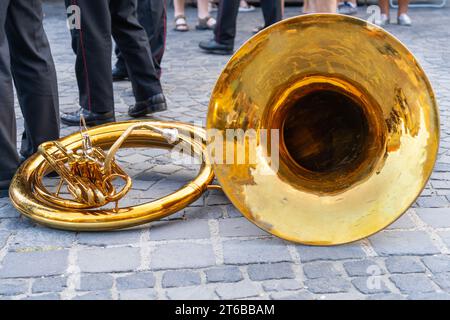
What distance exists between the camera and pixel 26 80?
121 inches

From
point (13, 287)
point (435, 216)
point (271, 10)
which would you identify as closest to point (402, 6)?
point (271, 10)

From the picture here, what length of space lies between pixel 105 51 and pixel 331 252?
1.79m

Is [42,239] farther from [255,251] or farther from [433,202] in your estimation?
[433,202]

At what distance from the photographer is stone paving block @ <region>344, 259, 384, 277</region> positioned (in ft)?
7.59

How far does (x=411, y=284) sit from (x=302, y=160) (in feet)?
1.97

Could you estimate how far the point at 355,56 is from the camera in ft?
7.54

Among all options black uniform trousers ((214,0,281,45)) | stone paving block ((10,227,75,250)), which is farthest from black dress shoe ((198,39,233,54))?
stone paving block ((10,227,75,250))

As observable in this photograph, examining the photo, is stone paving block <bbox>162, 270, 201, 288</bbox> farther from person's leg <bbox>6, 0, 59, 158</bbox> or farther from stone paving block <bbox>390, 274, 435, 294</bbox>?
person's leg <bbox>6, 0, 59, 158</bbox>

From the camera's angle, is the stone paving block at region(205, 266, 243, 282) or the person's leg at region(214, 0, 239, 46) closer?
the stone paving block at region(205, 266, 243, 282)

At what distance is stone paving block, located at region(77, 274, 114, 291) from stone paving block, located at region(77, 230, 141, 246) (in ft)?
0.78

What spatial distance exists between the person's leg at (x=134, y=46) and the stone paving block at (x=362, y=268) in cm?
205

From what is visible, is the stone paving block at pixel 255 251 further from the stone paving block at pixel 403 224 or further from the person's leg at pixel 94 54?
the person's leg at pixel 94 54
